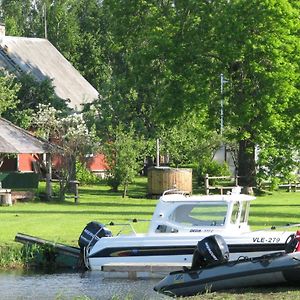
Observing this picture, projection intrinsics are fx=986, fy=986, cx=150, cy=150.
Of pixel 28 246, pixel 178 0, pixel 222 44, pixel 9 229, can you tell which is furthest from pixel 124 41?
pixel 28 246

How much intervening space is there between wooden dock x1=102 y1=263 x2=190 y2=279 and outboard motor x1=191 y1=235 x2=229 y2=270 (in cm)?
248

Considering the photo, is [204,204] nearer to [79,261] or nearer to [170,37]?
[79,261]

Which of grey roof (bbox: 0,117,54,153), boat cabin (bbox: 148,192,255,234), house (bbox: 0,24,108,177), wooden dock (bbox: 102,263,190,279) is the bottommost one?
wooden dock (bbox: 102,263,190,279)

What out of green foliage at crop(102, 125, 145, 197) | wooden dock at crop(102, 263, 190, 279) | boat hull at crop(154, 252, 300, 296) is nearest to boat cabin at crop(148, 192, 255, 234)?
wooden dock at crop(102, 263, 190, 279)

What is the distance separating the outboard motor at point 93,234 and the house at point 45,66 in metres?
38.8

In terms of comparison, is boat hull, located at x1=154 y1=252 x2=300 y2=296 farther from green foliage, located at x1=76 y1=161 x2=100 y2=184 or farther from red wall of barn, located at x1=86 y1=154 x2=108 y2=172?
red wall of barn, located at x1=86 y1=154 x2=108 y2=172

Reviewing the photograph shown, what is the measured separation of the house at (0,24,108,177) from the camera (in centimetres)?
6894

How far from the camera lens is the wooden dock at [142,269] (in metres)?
25.0

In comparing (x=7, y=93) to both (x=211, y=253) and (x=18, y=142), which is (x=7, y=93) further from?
(x=211, y=253)

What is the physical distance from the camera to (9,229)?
32.3 meters

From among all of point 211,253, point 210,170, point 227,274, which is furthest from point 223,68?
point 227,274

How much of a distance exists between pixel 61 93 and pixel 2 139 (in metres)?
23.6

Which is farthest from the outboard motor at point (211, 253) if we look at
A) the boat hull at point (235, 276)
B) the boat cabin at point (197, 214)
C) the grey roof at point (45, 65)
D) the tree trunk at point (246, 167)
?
the grey roof at point (45, 65)

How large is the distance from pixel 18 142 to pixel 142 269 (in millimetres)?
23089
